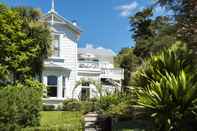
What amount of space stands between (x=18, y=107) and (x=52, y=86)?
16302 mm

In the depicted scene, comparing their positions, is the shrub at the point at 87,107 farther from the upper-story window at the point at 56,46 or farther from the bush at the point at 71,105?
the upper-story window at the point at 56,46

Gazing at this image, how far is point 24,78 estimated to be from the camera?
28.3m

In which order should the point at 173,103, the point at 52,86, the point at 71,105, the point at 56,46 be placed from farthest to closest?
the point at 56,46 → the point at 52,86 → the point at 71,105 → the point at 173,103

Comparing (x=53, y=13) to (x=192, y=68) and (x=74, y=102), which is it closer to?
(x=74, y=102)

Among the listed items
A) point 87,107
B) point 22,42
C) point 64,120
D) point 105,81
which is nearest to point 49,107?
point 87,107

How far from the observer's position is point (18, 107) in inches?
676

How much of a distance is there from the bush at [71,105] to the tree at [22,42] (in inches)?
142

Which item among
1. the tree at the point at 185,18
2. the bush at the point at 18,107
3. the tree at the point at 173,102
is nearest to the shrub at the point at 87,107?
the bush at the point at 18,107

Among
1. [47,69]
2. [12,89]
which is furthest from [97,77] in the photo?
[12,89]

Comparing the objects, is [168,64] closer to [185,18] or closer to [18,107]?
[185,18]

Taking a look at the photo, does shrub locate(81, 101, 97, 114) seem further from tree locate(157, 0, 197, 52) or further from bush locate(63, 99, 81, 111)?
tree locate(157, 0, 197, 52)

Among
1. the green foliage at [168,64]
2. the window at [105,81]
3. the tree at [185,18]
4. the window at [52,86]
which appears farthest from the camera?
the window at [105,81]

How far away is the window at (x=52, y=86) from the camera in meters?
33.4

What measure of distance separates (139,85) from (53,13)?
19.3 meters
